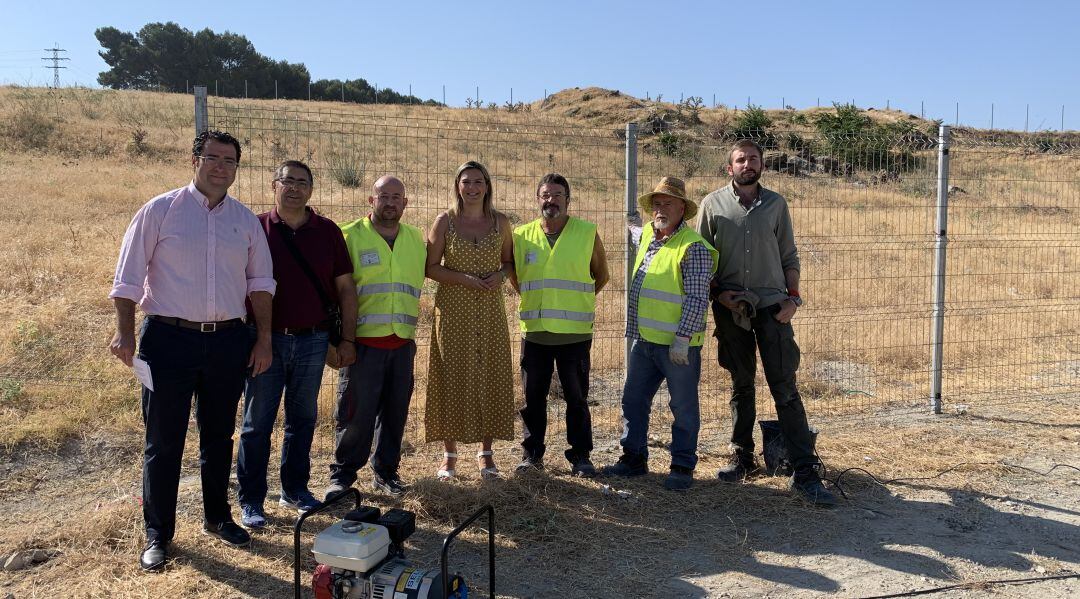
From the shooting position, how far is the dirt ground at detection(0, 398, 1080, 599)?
13.3ft

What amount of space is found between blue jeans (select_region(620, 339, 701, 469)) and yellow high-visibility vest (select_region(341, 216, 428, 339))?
1.59 m

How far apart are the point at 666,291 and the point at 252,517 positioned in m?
2.82

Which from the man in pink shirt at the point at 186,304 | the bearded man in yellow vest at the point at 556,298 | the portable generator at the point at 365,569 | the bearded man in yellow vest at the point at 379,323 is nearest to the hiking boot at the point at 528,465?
the bearded man in yellow vest at the point at 556,298

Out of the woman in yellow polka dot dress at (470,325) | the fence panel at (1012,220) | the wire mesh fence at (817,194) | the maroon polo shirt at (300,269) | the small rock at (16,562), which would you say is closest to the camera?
the small rock at (16,562)

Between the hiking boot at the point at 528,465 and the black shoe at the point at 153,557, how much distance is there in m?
2.21

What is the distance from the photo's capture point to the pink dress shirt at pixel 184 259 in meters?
3.90

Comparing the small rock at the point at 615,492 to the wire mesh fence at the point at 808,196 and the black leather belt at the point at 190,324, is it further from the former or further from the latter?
the black leather belt at the point at 190,324

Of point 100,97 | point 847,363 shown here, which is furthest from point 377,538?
point 100,97

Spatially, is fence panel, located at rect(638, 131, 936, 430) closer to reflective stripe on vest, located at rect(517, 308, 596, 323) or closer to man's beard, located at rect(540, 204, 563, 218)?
man's beard, located at rect(540, 204, 563, 218)

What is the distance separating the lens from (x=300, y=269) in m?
4.52

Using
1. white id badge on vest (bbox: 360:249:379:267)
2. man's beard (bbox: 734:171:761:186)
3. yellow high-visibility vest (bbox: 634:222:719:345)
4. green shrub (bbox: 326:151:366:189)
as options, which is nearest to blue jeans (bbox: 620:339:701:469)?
yellow high-visibility vest (bbox: 634:222:719:345)

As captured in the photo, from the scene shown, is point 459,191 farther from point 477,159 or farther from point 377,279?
point 477,159

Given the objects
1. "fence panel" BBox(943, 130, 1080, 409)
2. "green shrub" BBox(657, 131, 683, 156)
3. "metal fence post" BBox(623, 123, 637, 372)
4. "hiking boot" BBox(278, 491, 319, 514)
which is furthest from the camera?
"fence panel" BBox(943, 130, 1080, 409)

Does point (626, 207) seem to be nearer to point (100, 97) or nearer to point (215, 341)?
point (215, 341)
